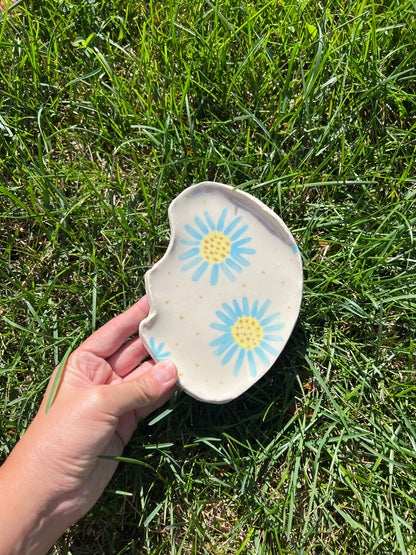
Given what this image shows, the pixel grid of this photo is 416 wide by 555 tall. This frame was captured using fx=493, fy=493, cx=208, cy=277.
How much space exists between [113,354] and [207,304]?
34 centimetres

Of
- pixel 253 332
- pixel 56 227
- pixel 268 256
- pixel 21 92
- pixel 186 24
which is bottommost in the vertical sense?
pixel 253 332

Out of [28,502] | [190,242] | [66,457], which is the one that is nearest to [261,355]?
[190,242]

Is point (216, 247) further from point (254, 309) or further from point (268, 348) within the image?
point (268, 348)

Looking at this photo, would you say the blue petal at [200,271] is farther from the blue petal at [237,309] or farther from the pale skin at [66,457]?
the pale skin at [66,457]

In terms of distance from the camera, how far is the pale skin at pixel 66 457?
1.34 m

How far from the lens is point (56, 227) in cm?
165

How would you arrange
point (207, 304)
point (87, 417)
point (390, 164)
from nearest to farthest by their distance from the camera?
point (87, 417), point (207, 304), point (390, 164)

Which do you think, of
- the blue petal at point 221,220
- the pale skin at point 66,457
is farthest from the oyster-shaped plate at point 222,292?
the pale skin at point 66,457

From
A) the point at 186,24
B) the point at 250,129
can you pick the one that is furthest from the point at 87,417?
the point at 186,24

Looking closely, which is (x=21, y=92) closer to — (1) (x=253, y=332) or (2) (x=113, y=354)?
(2) (x=113, y=354)

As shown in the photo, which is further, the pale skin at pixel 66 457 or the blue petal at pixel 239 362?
the blue petal at pixel 239 362

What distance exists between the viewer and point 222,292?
1.53 metres

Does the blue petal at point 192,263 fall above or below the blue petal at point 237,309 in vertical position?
above

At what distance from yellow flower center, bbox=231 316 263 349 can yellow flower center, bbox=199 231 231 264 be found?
205 mm
